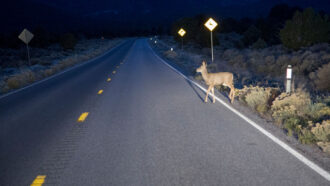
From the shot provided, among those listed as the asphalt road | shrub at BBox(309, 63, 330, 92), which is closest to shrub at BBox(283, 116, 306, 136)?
the asphalt road

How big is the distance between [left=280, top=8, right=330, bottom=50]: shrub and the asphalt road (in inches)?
934

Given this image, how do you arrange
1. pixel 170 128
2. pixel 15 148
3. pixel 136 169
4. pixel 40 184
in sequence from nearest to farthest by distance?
pixel 40 184 → pixel 136 169 → pixel 15 148 → pixel 170 128

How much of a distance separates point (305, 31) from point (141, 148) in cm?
2955

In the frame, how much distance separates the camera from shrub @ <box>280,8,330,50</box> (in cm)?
2983

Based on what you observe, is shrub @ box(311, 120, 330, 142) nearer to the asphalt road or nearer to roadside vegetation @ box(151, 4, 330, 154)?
roadside vegetation @ box(151, 4, 330, 154)

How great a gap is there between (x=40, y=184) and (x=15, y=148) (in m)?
2.19

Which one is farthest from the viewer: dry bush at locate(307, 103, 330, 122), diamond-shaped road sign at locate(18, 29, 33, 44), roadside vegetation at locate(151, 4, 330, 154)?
diamond-shaped road sign at locate(18, 29, 33, 44)

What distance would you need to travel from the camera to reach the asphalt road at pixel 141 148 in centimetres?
461

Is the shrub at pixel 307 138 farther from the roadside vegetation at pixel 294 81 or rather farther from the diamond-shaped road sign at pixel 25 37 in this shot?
the diamond-shaped road sign at pixel 25 37

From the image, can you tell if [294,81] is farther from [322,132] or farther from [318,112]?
[322,132]

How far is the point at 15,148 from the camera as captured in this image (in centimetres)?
632

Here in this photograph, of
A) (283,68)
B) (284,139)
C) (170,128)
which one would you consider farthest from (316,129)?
(283,68)

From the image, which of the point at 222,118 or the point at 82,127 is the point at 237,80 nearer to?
the point at 222,118

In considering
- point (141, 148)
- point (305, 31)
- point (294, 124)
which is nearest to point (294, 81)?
point (294, 124)
